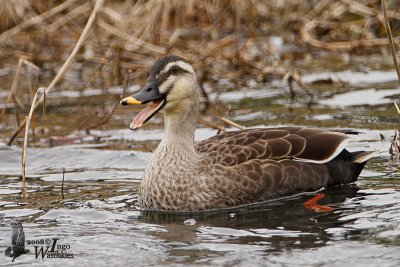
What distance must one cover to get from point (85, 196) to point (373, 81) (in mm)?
5687

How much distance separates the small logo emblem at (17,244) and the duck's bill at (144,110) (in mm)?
1229

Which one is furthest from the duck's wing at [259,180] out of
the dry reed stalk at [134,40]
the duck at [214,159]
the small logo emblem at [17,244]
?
the dry reed stalk at [134,40]

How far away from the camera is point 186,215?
7738 millimetres

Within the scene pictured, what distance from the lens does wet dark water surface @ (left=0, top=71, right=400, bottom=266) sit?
21.4ft

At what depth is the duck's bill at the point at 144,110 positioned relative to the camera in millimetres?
7484

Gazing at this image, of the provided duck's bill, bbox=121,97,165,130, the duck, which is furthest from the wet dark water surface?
duck's bill, bbox=121,97,165,130

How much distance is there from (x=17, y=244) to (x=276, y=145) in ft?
8.20

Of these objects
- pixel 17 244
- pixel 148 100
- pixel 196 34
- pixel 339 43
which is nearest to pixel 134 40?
pixel 196 34

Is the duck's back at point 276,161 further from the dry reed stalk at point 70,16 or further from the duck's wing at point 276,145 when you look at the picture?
the dry reed stalk at point 70,16

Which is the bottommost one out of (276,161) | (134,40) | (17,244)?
(17,244)

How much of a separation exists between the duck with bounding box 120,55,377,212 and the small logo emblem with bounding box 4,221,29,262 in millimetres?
1270

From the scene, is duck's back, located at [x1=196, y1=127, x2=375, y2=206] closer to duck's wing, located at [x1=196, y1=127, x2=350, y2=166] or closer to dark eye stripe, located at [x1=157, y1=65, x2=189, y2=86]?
duck's wing, located at [x1=196, y1=127, x2=350, y2=166]

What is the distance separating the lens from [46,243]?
22.5ft

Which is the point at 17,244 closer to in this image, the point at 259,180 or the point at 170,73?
the point at 170,73
